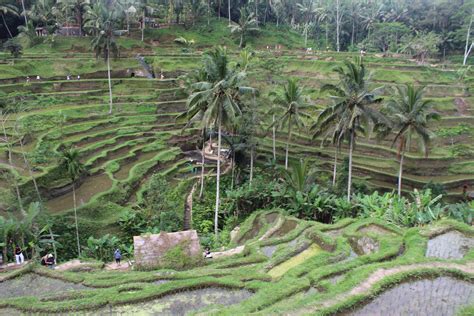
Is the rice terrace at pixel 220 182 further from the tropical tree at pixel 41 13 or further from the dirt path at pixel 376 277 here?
the tropical tree at pixel 41 13

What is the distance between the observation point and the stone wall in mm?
15828

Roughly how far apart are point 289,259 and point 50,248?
12103 millimetres

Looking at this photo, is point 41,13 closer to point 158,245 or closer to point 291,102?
point 291,102

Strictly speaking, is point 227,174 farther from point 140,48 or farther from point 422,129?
point 140,48

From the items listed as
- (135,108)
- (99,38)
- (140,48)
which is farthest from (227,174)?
(140,48)

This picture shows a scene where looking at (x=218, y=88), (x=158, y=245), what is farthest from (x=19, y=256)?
(x=218, y=88)

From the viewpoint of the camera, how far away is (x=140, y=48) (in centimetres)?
5547

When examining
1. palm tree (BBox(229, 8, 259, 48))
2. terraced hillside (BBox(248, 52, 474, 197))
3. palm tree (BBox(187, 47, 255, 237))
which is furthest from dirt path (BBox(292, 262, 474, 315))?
palm tree (BBox(229, 8, 259, 48))

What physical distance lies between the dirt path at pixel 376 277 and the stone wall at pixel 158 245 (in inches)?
270

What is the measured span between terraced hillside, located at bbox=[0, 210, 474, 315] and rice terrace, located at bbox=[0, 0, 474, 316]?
6 centimetres

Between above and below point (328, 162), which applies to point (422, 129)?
above

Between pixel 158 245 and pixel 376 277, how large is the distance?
26.7ft

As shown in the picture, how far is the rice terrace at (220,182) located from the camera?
A: 12609 mm

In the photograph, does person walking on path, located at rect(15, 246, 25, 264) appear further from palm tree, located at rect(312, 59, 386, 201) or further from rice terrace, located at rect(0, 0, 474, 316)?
palm tree, located at rect(312, 59, 386, 201)
